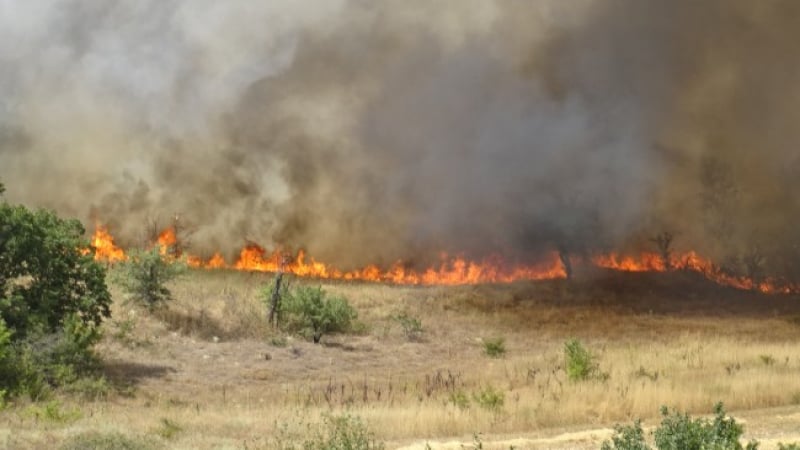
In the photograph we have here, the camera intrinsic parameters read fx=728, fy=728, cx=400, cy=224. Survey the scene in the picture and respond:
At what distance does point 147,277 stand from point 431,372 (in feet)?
39.8

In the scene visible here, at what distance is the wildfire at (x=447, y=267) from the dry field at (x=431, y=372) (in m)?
7.74

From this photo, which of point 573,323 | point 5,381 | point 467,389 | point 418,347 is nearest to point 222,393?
point 5,381

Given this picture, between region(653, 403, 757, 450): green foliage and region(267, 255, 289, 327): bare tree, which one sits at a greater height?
region(267, 255, 289, 327): bare tree

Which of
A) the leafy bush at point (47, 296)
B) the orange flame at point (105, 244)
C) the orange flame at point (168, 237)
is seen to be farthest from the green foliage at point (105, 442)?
the orange flame at point (168, 237)

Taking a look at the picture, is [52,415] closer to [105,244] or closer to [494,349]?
[494,349]

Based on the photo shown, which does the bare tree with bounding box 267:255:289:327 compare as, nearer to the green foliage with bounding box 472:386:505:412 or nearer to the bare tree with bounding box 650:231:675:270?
the green foliage with bounding box 472:386:505:412

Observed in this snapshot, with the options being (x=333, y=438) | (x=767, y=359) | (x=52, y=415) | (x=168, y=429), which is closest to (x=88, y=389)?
(x=52, y=415)

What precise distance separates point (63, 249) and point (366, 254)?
121 ft

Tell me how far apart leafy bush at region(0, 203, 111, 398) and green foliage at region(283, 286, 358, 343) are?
10630mm

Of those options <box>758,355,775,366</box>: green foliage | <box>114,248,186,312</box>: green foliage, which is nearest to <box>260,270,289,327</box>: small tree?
<box>114,248,186,312</box>: green foliage

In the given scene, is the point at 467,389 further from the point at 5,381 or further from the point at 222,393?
the point at 5,381

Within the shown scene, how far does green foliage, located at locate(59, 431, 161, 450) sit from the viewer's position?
33.9ft

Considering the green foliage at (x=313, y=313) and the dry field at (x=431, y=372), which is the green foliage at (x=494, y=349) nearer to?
the dry field at (x=431, y=372)

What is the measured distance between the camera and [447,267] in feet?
191
